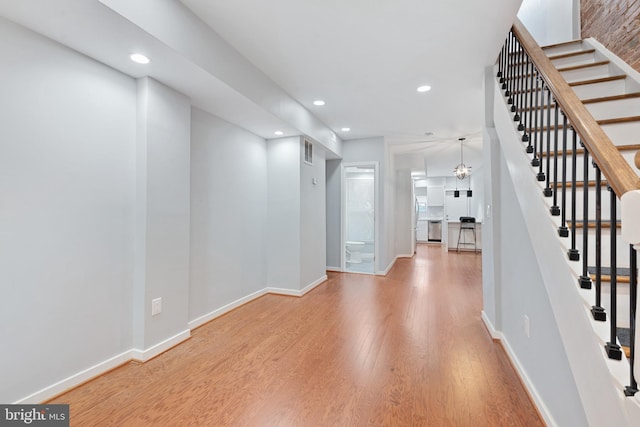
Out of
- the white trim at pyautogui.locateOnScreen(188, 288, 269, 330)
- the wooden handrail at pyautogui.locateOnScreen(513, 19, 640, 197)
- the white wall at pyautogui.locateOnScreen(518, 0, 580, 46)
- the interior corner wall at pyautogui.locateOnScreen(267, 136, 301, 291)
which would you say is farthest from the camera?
the interior corner wall at pyautogui.locateOnScreen(267, 136, 301, 291)

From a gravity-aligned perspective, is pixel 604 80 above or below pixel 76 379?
above

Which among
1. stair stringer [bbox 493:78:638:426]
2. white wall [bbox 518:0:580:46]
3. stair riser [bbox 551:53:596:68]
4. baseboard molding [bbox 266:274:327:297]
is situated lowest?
baseboard molding [bbox 266:274:327:297]

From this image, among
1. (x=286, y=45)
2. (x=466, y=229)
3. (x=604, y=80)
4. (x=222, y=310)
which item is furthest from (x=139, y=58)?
(x=466, y=229)

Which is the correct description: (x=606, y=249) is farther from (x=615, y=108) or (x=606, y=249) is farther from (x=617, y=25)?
(x=617, y=25)

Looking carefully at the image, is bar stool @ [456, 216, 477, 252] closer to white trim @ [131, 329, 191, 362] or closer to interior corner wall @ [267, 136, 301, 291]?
interior corner wall @ [267, 136, 301, 291]

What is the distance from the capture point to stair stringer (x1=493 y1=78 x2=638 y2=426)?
913 millimetres

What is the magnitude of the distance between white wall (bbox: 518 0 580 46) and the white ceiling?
1.35 meters

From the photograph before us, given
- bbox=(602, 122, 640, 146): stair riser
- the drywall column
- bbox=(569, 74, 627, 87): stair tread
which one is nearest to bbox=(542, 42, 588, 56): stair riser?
bbox=(569, 74, 627, 87): stair tread

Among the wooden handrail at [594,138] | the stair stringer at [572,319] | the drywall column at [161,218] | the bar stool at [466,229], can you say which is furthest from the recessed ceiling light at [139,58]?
the bar stool at [466,229]

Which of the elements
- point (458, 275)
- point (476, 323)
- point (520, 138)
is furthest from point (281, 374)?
point (458, 275)

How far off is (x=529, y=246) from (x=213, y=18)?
2738mm

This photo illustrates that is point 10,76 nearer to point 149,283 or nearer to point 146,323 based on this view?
point 149,283

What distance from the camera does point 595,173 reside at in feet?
4.68

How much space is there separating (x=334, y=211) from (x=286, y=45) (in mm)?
3414
